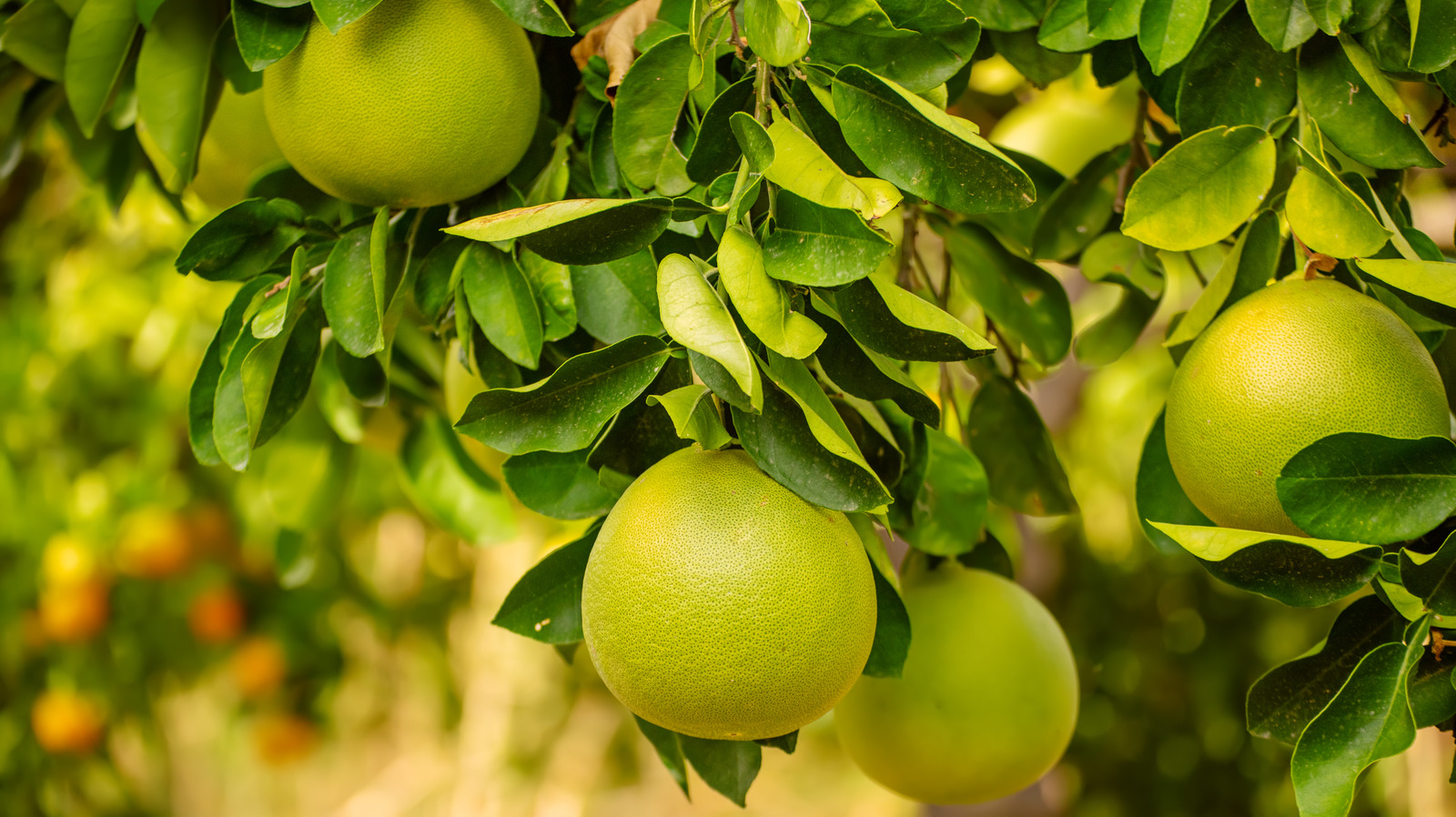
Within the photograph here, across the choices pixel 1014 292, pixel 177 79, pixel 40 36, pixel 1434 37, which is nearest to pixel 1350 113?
pixel 1434 37

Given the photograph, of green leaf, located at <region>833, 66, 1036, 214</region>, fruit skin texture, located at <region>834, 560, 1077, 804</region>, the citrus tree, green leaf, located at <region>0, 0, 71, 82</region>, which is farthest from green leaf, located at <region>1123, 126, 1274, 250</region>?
green leaf, located at <region>0, 0, 71, 82</region>

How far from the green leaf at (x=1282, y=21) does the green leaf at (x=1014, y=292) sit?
261 mm

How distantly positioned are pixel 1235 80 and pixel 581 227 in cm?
39

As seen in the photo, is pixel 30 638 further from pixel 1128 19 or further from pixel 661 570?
pixel 1128 19

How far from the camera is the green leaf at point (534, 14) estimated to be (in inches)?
23.1

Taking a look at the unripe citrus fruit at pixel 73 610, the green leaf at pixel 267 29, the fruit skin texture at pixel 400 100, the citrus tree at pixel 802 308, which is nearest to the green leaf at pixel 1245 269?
the citrus tree at pixel 802 308

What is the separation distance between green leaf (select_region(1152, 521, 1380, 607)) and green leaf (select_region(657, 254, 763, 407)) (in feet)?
0.69

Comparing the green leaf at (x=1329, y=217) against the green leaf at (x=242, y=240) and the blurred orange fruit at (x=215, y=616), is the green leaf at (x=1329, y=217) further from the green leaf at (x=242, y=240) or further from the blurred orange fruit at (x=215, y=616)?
the blurred orange fruit at (x=215, y=616)

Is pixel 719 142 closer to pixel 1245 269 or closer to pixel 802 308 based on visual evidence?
pixel 802 308

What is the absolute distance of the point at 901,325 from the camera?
0.49 meters

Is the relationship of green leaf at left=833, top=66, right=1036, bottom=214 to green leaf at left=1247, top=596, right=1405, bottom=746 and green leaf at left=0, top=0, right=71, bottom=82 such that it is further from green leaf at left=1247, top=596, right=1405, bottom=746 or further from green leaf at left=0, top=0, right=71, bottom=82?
green leaf at left=0, top=0, right=71, bottom=82

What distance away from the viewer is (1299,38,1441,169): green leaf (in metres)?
0.57

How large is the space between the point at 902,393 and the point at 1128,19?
0.26 metres

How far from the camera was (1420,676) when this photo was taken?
51 centimetres
